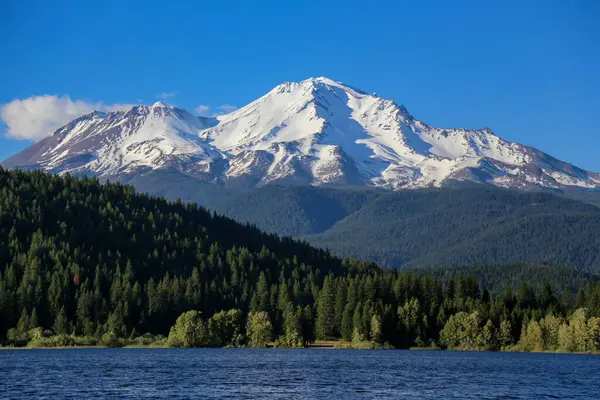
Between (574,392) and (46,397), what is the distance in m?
68.7

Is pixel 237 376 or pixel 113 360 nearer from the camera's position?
pixel 237 376

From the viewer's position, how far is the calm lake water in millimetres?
125500

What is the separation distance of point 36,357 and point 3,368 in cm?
3117

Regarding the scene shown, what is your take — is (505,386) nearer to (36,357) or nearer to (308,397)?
(308,397)

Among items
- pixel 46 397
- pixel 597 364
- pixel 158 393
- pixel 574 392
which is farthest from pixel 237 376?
pixel 597 364

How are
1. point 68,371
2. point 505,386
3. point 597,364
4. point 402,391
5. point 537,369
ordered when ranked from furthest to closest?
point 597,364, point 537,369, point 68,371, point 505,386, point 402,391

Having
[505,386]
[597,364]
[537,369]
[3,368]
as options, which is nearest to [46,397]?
[3,368]

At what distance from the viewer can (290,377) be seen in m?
146

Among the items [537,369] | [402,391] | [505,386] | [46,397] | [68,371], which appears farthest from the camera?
[537,369]

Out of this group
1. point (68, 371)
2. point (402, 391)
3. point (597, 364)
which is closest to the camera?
point (402, 391)

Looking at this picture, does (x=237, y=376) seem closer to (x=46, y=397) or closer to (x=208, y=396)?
(x=208, y=396)

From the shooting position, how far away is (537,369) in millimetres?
170625

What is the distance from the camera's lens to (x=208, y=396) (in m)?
121

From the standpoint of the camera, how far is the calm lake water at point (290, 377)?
412 feet
